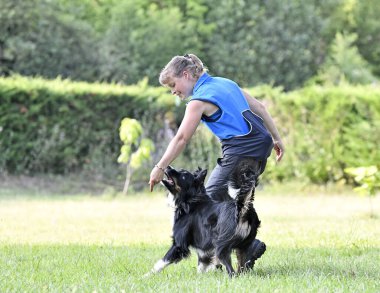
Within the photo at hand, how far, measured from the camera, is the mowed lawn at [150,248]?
577 centimetres

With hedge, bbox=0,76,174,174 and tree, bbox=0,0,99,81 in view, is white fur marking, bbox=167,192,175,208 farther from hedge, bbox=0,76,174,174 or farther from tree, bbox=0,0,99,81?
tree, bbox=0,0,99,81

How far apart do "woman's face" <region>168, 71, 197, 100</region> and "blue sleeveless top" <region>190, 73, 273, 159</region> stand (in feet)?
0.16

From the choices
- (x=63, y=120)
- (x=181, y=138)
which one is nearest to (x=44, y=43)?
(x=63, y=120)

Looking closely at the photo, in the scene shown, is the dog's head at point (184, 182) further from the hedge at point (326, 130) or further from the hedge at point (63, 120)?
the hedge at point (63, 120)

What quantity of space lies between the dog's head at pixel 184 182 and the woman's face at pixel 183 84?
0.73 meters

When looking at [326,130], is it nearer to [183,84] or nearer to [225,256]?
[183,84]

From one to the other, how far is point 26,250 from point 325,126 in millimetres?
9710

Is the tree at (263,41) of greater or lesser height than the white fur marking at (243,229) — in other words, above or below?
below

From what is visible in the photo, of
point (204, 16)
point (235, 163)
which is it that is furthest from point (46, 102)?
point (204, 16)

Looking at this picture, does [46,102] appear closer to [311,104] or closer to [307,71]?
[311,104]

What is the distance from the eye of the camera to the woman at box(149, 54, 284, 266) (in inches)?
257

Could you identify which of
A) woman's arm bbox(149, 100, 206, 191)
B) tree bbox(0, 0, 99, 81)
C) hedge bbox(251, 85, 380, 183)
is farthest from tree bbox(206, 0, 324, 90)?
woman's arm bbox(149, 100, 206, 191)

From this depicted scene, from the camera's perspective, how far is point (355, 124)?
16.2 m

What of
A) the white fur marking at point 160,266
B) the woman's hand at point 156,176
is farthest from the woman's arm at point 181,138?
the white fur marking at point 160,266
